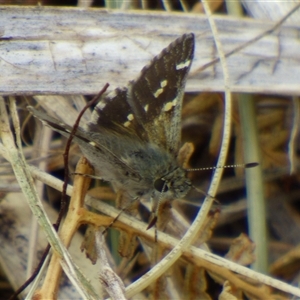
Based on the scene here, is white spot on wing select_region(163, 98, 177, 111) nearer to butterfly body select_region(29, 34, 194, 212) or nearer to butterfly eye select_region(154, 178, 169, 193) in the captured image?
butterfly body select_region(29, 34, 194, 212)

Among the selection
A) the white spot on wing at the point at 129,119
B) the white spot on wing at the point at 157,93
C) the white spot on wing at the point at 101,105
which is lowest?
the white spot on wing at the point at 129,119

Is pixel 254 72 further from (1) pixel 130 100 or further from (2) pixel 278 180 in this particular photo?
(2) pixel 278 180

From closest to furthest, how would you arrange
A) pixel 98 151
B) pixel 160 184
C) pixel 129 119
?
pixel 98 151
pixel 160 184
pixel 129 119

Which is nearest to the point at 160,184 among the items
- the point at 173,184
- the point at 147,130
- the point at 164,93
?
the point at 173,184

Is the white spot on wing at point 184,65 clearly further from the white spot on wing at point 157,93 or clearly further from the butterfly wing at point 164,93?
the white spot on wing at point 157,93

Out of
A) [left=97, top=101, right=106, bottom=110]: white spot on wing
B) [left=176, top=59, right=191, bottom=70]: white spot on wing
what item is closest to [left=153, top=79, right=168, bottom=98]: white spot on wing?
[left=176, top=59, right=191, bottom=70]: white spot on wing

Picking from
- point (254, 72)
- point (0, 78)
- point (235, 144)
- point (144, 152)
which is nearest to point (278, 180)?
point (235, 144)

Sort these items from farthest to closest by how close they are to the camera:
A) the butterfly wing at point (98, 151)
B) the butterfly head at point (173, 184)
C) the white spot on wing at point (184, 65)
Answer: the butterfly head at point (173, 184), the white spot on wing at point (184, 65), the butterfly wing at point (98, 151)

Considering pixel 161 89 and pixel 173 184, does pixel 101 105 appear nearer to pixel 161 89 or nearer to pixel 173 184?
pixel 161 89

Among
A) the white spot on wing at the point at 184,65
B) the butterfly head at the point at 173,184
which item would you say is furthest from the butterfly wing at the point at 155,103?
the butterfly head at the point at 173,184
